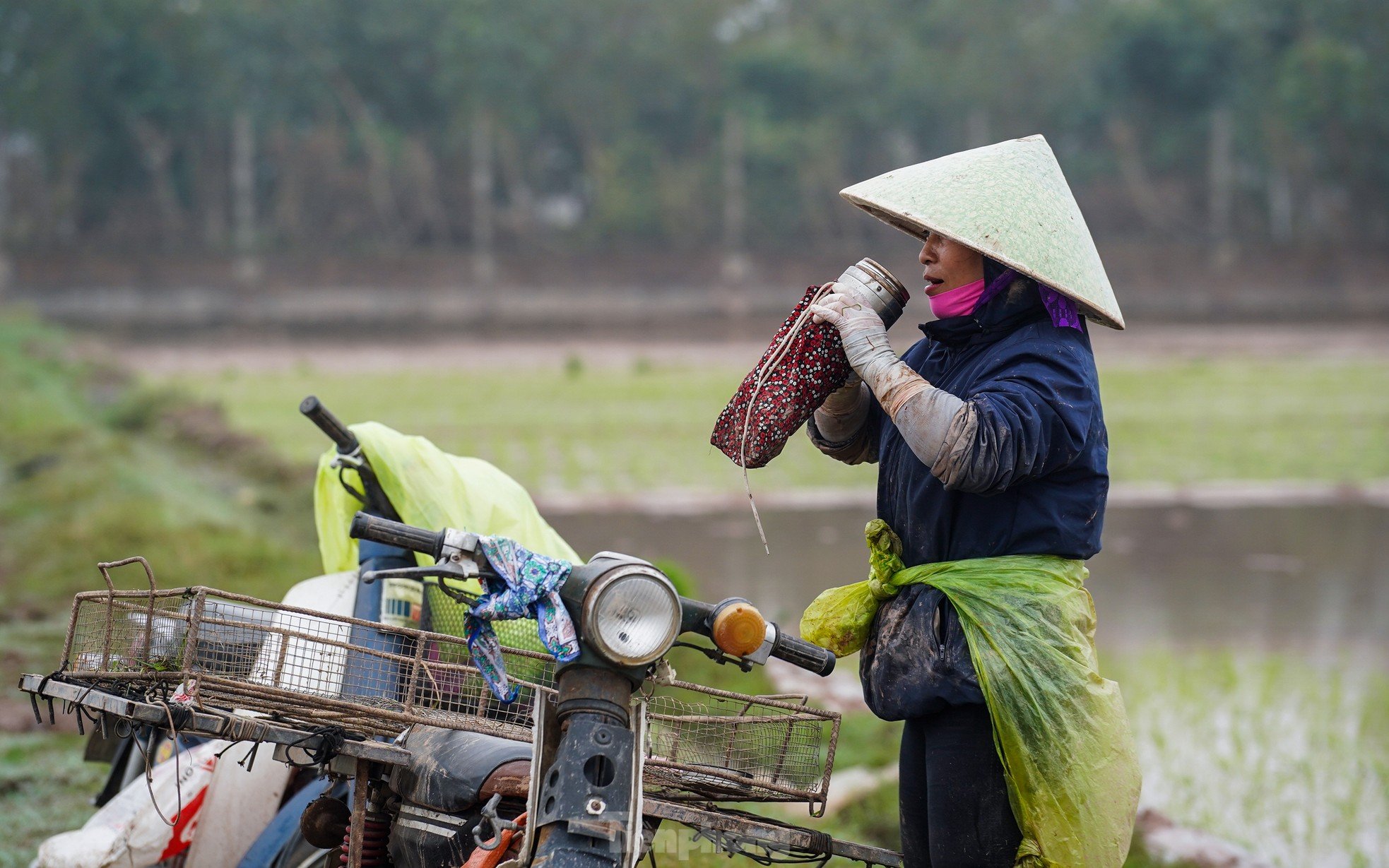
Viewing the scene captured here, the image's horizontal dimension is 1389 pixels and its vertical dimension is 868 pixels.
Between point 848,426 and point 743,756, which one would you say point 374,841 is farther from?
point 848,426

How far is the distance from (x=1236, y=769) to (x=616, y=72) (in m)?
44.2

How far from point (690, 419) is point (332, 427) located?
14.2 meters

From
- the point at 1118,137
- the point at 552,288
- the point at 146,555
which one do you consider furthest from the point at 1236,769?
the point at 1118,137

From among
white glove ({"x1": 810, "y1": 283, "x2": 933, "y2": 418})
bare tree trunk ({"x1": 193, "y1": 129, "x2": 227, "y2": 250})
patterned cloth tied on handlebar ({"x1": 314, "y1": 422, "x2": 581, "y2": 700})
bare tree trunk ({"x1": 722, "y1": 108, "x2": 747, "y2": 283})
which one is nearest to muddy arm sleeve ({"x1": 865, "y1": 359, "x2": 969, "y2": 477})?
white glove ({"x1": 810, "y1": 283, "x2": 933, "y2": 418})

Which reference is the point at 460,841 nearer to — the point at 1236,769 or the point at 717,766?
the point at 717,766

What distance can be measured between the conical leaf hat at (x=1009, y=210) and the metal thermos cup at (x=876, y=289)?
0.11 m

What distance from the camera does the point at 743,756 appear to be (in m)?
2.56

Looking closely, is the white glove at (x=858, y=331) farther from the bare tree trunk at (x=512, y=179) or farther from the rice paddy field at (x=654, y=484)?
the bare tree trunk at (x=512, y=179)

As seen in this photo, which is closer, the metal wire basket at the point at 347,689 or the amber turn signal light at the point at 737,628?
the amber turn signal light at the point at 737,628

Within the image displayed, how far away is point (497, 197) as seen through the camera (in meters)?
47.5

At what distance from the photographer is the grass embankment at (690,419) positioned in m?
13.5

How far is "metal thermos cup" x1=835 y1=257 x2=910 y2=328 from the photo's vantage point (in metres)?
2.49

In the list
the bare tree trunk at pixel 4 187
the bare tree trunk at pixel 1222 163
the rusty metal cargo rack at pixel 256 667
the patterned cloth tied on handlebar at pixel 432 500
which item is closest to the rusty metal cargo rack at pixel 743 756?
the rusty metal cargo rack at pixel 256 667

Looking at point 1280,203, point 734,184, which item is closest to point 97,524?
point 734,184
